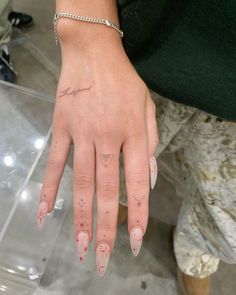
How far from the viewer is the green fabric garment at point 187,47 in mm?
460

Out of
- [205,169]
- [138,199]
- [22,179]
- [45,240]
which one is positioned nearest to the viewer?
[138,199]

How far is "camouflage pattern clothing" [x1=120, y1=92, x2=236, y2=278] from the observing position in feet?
1.91

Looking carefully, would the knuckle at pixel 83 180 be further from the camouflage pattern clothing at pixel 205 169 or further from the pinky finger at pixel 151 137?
the camouflage pattern clothing at pixel 205 169

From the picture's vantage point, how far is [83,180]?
44 cm

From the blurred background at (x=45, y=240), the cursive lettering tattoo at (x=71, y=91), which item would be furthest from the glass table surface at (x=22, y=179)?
the cursive lettering tattoo at (x=71, y=91)

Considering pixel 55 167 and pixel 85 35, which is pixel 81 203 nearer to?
pixel 55 167

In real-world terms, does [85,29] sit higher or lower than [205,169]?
higher

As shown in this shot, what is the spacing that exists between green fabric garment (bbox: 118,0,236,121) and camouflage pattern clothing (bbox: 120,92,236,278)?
0.08 metres

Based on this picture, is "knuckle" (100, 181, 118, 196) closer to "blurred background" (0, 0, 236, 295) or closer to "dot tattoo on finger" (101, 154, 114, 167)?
"dot tattoo on finger" (101, 154, 114, 167)

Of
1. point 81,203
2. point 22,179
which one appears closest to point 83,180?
point 81,203

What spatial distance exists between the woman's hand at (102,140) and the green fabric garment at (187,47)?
0.16 feet

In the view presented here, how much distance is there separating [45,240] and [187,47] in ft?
2.45

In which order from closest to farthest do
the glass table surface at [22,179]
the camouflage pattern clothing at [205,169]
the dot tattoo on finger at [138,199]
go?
1. the dot tattoo on finger at [138,199]
2. the camouflage pattern clothing at [205,169]
3. the glass table surface at [22,179]

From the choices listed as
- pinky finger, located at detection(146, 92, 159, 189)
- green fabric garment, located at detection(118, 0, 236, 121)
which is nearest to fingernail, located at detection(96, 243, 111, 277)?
pinky finger, located at detection(146, 92, 159, 189)
